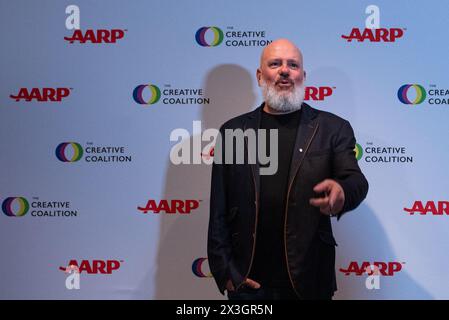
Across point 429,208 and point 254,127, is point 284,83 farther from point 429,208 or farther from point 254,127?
point 429,208

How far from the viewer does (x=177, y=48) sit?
3408mm

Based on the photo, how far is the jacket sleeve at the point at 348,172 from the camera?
2.28 metres

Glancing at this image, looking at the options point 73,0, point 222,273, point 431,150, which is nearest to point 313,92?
point 431,150

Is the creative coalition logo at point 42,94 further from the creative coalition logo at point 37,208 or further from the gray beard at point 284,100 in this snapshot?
the gray beard at point 284,100

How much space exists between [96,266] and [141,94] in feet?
3.87

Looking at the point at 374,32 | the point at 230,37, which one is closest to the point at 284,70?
the point at 230,37

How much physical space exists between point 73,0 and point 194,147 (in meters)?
1.29

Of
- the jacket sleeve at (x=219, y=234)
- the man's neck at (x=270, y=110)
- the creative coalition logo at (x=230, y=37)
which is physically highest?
the creative coalition logo at (x=230, y=37)

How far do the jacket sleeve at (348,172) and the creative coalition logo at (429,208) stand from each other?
101 centimetres

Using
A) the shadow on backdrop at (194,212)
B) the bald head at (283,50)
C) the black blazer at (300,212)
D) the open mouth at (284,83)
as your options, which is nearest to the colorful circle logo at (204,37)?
the shadow on backdrop at (194,212)

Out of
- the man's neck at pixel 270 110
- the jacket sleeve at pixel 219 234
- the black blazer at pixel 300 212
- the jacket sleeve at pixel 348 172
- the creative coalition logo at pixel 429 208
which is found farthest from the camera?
the creative coalition logo at pixel 429 208

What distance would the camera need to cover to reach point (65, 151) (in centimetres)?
344

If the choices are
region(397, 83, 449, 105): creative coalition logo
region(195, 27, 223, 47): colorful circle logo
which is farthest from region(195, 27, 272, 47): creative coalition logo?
region(397, 83, 449, 105): creative coalition logo

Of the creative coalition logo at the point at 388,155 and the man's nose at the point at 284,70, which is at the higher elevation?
the man's nose at the point at 284,70
